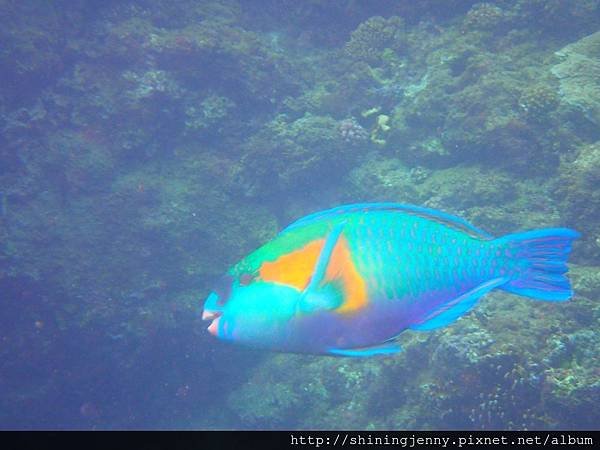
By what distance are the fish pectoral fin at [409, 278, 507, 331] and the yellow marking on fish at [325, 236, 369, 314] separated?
21cm

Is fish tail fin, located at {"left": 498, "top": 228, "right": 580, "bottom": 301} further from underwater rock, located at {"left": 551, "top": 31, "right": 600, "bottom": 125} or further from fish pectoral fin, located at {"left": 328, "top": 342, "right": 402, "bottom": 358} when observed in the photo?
underwater rock, located at {"left": 551, "top": 31, "right": 600, "bottom": 125}

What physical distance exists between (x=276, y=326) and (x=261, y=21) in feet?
38.2

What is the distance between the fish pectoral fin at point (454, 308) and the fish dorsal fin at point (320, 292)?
287mm

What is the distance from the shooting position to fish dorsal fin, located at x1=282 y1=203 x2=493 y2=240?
140 cm

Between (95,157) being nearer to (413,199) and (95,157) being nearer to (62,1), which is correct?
(62,1)

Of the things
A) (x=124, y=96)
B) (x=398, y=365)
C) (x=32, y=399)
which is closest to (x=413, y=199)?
(x=398, y=365)

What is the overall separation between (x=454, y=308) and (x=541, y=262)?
327 mm

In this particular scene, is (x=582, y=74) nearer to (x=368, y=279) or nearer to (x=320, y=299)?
(x=368, y=279)

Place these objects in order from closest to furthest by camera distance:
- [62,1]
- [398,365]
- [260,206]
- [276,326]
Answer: [276,326] < [398,365] < [260,206] < [62,1]

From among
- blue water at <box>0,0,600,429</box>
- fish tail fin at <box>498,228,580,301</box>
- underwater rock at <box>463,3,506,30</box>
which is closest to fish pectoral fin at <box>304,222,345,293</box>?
fish tail fin at <box>498,228,580,301</box>

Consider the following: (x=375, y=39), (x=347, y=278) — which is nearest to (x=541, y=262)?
(x=347, y=278)

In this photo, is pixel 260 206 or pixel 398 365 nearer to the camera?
pixel 398 365

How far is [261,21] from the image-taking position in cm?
1116

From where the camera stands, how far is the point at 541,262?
4.30 feet
